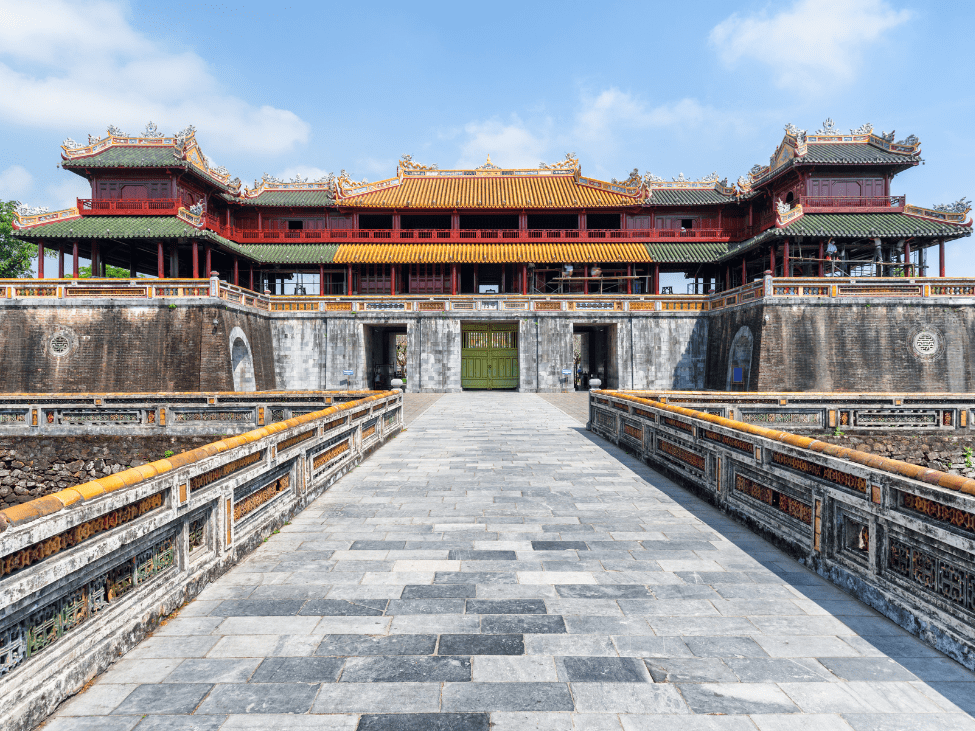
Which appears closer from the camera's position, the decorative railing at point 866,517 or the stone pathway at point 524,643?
the stone pathway at point 524,643

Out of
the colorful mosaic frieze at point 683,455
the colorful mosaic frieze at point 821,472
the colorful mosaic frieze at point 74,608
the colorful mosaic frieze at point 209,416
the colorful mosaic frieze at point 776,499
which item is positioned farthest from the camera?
the colorful mosaic frieze at point 209,416

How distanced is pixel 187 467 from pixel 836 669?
14.4ft

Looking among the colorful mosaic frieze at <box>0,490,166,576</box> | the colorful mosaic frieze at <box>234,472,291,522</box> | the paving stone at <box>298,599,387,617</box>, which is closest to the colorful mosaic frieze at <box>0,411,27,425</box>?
the colorful mosaic frieze at <box>234,472,291,522</box>

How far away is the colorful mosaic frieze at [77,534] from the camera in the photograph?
237cm

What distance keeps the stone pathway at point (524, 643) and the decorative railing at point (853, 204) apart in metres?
24.6

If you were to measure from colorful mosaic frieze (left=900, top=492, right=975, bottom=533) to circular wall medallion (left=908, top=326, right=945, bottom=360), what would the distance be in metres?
21.4

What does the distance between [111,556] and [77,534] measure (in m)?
0.33

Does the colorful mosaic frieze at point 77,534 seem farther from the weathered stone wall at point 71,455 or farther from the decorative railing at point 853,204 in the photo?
the decorative railing at point 853,204

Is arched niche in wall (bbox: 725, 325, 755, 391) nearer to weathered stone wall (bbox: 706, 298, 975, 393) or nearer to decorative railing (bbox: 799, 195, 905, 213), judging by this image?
weathered stone wall (bbox: 706, 298, 975, 393)

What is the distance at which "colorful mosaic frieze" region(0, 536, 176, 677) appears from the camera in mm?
2367

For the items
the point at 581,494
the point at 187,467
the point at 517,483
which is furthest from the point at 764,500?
the point at 187,467

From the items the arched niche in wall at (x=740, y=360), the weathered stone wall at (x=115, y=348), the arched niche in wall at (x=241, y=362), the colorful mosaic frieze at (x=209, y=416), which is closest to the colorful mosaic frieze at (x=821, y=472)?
the colorful mosaic frieze at (x=209, y=416)

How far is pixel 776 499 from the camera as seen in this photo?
492 cm

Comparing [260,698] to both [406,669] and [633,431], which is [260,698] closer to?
A: [406,669]
